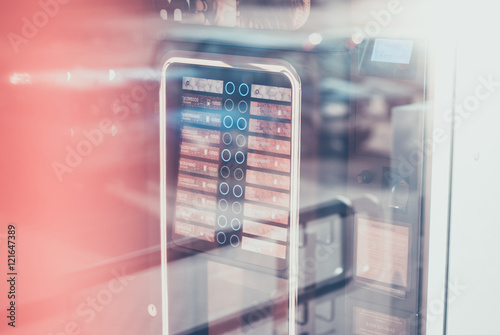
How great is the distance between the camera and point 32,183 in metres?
1.62

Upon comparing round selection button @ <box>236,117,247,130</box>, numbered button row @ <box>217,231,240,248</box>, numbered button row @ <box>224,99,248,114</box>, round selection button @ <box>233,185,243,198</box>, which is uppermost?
numbered button row @ <box>224,99,248,114</box>

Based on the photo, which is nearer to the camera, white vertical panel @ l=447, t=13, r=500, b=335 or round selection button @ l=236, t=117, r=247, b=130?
white vertical panel @ l=447, t=13, r=500, b=335

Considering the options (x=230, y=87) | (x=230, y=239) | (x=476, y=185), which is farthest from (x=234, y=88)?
(x=476, y=185)

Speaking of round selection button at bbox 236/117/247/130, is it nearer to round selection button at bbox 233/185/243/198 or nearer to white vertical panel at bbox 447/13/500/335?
round selection button at bbox 233/185/243/198

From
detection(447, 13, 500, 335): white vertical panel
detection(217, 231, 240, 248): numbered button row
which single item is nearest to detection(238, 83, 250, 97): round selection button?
detection(217, 231, 240, 248): numbered button row

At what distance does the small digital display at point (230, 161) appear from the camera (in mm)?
1188

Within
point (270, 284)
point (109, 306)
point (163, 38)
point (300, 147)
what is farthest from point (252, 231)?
point (109, 306)

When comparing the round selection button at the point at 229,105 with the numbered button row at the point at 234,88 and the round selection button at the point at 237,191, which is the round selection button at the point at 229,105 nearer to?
the numbered button row at the point at 234,88

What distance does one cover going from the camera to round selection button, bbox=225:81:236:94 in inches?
48.5

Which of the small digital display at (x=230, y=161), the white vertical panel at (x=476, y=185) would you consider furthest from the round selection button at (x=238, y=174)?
the white vertical panel at (x=476, y=185)

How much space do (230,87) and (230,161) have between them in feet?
0.47

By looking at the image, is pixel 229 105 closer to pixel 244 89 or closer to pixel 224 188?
pixel 244 89

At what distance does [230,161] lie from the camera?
1.26m

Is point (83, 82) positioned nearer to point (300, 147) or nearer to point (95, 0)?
point (95, 0)
